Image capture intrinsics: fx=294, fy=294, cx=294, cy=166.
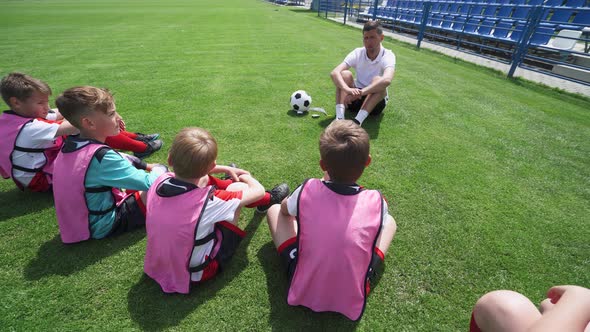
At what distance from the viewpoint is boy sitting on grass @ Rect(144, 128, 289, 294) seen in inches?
75.3

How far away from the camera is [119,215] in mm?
2541

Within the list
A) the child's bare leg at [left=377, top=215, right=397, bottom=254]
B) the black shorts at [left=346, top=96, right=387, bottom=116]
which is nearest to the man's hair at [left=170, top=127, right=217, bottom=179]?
the child's bare leg at [left=377, top=215, right=397, bottom=254]

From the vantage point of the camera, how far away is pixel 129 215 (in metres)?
2.59

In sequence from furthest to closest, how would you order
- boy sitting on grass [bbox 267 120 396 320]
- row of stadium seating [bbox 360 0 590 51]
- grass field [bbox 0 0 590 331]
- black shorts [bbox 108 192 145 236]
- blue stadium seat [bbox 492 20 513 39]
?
blue stadium seat [bbox 492 20 513 39] → row of stadium seating [bbox 360 0 590 51] → black shorts [bbox 108 192 145 236] → grass field [bbox 0 0 590 331] → boy sitting on grass [bbox 267 120 396 320]

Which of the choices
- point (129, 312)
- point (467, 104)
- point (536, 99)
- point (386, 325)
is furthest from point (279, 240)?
point (536, 99)

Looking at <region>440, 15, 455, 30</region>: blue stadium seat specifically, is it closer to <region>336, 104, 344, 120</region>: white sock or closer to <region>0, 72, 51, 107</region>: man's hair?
<region>336, 104, 344, 120</region>: white sock

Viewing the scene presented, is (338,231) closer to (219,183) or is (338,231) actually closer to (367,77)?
(219,183)

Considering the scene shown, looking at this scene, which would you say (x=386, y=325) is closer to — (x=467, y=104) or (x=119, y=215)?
(x=119, y=215)

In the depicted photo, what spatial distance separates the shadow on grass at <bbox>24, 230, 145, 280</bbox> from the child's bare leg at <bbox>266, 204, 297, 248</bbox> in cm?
124

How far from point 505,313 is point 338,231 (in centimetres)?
91

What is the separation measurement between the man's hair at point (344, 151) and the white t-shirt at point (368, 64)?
127 inches

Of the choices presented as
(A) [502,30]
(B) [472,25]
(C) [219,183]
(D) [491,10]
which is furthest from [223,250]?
(D) [491,10]

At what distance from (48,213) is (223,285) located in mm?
2027

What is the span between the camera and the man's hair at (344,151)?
1.85 metres
